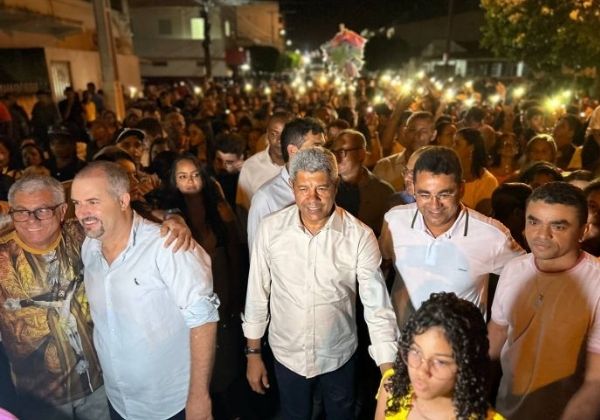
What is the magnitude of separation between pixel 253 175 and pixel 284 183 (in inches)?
46.8

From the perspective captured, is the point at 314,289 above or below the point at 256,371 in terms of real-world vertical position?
above

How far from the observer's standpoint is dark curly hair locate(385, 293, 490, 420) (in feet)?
5.73

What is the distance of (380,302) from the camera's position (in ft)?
9.71

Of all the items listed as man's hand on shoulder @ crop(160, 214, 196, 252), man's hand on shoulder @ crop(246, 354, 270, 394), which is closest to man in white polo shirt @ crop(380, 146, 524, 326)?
man's hand on shoulder @ crop(246, 354, 270, 394)

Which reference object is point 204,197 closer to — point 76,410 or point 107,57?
point 76,410

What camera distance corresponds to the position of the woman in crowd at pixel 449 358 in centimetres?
175

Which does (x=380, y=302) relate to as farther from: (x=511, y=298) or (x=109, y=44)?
(x=109, y=44)

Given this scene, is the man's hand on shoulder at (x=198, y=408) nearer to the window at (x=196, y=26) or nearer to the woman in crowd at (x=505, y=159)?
the woman in crowd at (x=505, y=159)

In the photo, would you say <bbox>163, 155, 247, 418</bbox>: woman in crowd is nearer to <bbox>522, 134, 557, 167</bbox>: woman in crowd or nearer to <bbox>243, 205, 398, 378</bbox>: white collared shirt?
<bbox>243, 205, 398, 378</bbox>: white collared shirt

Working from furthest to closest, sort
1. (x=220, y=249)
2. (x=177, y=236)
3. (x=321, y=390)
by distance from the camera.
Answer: (x=220, y=249) < (x=321, y=390) < (x=177, y=236)

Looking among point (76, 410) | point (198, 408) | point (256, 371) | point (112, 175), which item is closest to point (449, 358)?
point (198, 408)

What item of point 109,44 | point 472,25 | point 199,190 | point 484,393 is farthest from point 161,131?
point 472,25

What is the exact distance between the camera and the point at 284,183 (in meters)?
4.12

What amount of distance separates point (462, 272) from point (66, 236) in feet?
8.00
